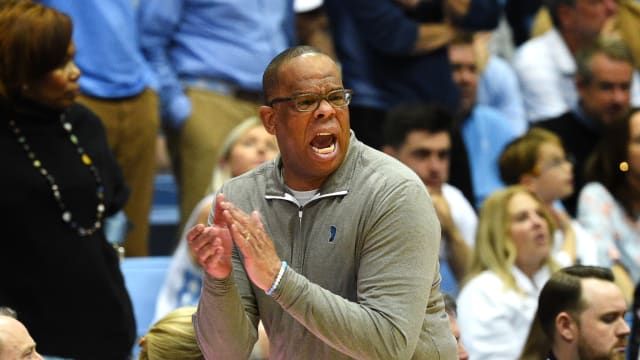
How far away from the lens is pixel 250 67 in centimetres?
567

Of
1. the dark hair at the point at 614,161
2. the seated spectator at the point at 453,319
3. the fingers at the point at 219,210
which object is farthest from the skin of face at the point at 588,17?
the fingers at the point at 219,210

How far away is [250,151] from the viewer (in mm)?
5137

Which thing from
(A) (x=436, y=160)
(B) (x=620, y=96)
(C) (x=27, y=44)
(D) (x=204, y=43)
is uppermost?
(C) (x=27, y=44)

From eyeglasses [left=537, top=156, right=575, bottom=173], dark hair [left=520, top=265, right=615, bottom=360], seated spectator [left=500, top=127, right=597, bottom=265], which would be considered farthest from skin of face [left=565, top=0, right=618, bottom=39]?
dark hair [left=520, top=265, right=615, bottom=360]

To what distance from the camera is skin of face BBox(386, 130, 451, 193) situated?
17.9 feet

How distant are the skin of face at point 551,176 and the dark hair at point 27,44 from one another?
247 cm

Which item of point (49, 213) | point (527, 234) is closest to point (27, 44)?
point (49, 213)

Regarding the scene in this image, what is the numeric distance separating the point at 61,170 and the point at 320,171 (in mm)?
1638

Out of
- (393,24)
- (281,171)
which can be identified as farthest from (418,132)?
(281,171)

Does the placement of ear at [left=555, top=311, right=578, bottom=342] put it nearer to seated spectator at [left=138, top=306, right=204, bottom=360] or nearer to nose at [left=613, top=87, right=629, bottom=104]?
seated spectator at [left=138, top=306, right=204, bottom=360]

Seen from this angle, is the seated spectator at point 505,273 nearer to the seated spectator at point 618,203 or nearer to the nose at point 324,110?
the seated spectator at point 618,203

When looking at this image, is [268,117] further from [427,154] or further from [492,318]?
[427,154]

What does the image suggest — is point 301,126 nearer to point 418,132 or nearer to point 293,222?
point 293,222

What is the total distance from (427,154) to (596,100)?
1.31 metres
